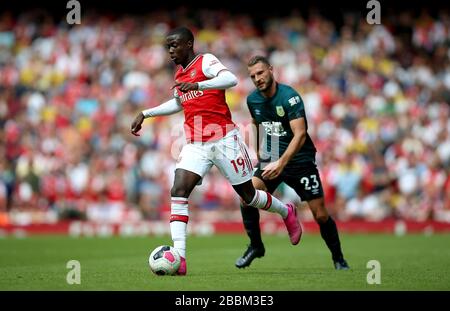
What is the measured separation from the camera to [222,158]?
984cm

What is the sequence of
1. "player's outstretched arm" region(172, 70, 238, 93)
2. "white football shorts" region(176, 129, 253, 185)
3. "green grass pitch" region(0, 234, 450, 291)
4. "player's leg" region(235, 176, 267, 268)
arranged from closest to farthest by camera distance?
"green grass pitch" region(0, 234, 450, 291)
"player's outstretched arm" region(172, 70, 238, 93)
"white football shorts" region(176, 129, 253, 185)
"player's leg" region(235, 176, 267, 268)

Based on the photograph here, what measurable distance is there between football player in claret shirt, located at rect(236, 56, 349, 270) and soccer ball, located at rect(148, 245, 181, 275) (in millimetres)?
1639

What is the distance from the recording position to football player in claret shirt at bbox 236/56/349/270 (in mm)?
10258

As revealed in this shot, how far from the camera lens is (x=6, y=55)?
87.6ft

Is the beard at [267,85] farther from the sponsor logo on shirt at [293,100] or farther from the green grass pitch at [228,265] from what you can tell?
the green grass pitch at [228,265]

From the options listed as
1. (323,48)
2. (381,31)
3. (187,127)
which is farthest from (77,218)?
(187,127)

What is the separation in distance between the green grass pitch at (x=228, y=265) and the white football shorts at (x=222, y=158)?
1186mm

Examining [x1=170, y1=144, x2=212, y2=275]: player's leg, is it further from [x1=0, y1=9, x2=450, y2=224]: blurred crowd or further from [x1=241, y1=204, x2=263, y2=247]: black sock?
[x1=0, y1=9, x2=450, y2=224]: blurred crowd

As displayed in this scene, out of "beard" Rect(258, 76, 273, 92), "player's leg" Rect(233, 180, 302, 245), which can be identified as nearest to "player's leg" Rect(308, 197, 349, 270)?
"player's leg" Rect(233, 180, 302, 245)

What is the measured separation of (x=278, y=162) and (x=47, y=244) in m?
8.28

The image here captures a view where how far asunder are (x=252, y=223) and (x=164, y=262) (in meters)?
2.03

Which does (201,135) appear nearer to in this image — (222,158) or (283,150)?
(222,158)

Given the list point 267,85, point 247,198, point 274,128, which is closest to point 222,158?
point 247,198

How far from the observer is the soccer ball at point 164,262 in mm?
9188
